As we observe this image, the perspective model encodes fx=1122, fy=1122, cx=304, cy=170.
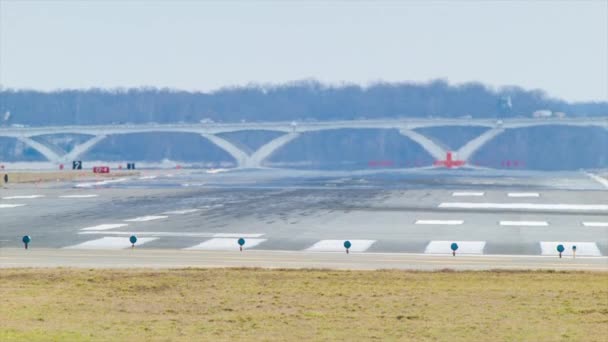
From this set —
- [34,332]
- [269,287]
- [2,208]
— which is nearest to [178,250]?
[269,287]

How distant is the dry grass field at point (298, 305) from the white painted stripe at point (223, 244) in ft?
31.7

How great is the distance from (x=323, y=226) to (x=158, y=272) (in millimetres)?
22826

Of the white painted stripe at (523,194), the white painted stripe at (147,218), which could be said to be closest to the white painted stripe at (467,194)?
the white painted stripe at (523,194)

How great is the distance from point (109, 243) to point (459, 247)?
15121mm

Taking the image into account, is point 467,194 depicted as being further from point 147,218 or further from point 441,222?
point 147,218

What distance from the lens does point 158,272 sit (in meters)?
36.3

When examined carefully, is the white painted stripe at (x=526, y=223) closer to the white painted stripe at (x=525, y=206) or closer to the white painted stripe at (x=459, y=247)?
the white painted stripe at (x=459, y=247)

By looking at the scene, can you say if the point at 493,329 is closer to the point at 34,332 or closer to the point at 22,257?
the point at 34,332

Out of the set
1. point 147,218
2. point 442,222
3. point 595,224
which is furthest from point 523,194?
point 147,218

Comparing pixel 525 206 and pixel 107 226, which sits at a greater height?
pixel 107 226

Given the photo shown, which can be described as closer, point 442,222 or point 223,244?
point 223,244

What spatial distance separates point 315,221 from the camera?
62.0 m

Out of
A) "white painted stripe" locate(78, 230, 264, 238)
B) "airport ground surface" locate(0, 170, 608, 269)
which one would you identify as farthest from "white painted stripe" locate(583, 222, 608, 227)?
"white painted stripe" locate(78, 230, 264, 238)

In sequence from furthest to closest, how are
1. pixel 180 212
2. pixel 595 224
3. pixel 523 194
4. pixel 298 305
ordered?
pixel 523 194 < pixel 180 212 < pixel 595 224 < pixel 298 305
